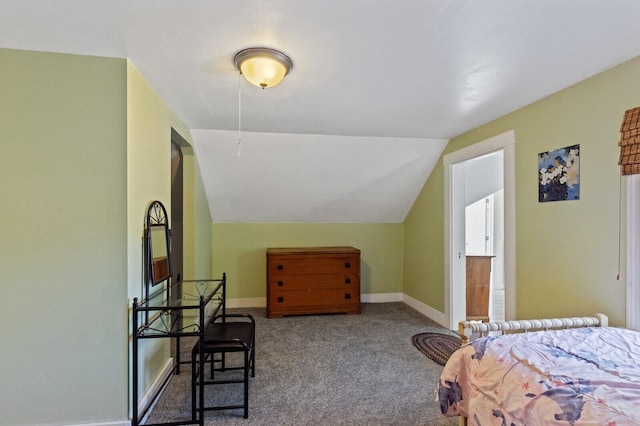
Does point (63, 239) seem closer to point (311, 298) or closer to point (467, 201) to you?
point (311, 298)

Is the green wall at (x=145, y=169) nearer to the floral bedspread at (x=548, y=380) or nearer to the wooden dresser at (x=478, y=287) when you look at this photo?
the floral bedspread at (x=548, y=380)

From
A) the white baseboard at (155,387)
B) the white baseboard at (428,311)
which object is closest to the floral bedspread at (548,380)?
the white baseboard at (155,387)

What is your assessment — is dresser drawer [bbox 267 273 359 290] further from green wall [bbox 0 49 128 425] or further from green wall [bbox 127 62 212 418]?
green wall [bbox 0 49 128 425]

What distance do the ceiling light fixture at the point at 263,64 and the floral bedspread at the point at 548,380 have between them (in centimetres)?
182

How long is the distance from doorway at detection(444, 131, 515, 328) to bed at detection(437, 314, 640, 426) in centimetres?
94

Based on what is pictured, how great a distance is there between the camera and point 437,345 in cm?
307

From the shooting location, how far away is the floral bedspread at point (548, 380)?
1079mm

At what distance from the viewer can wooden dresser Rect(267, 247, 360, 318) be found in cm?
397

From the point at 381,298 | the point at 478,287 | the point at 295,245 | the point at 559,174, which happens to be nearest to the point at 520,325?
the point at 559,174

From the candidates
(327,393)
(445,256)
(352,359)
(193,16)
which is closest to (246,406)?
(327,393)

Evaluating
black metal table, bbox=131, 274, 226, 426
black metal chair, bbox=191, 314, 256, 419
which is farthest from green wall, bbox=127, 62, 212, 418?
black metal chair, bbox=191, 314, 256, 419

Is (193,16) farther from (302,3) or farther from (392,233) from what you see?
(392,233)

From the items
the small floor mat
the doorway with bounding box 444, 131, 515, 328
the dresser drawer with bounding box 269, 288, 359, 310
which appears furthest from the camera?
the dresser drawer with bounding box 269, 288, 359, 310

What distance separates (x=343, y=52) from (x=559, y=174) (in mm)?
1755
